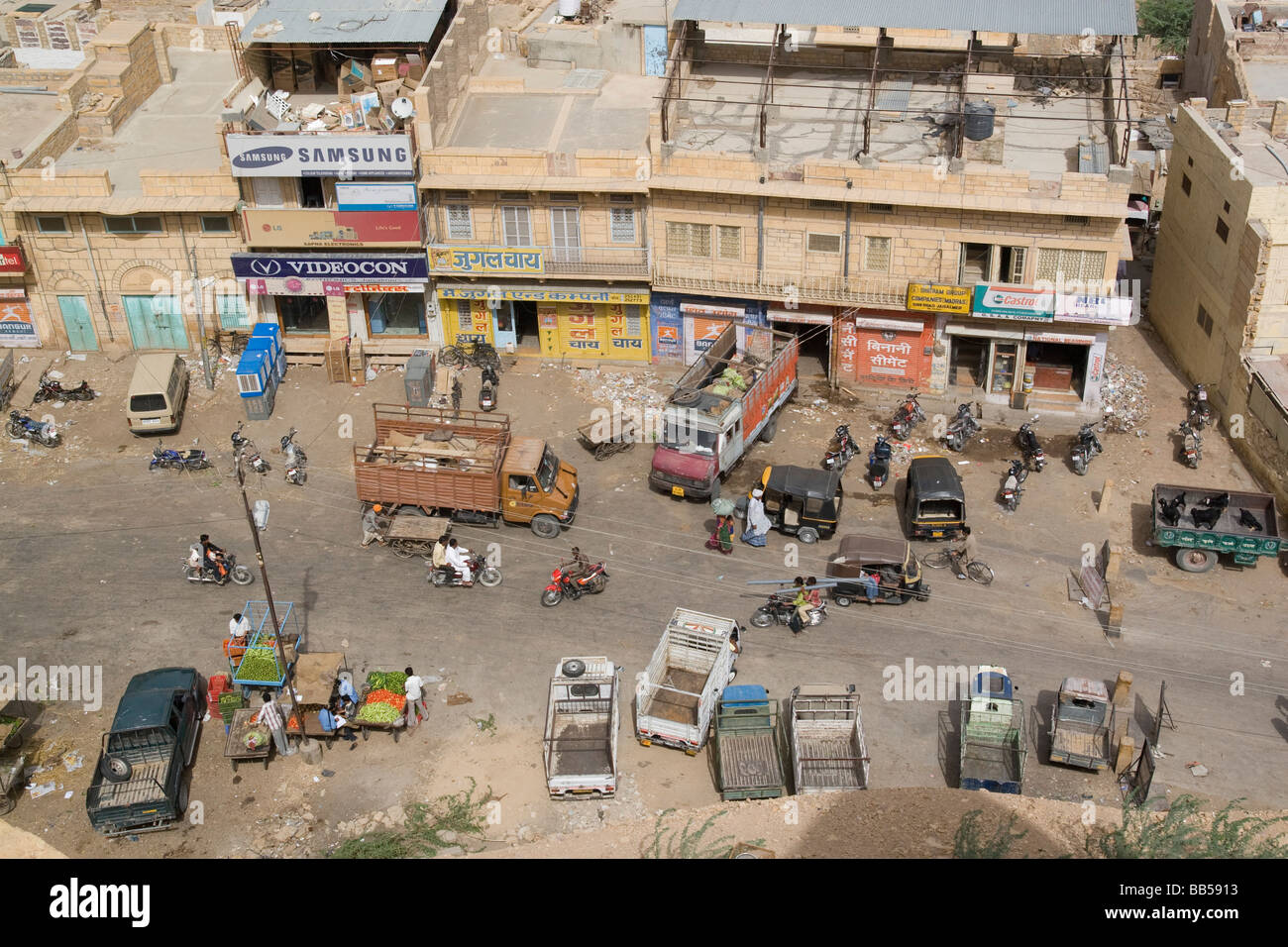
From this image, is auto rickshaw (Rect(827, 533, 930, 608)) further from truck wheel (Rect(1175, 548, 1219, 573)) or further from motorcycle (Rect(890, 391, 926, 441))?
motorcycle (Rect(890, 391, 926, 441))

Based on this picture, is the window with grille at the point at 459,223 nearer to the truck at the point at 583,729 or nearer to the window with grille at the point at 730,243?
the window with grille at the point at 730,243

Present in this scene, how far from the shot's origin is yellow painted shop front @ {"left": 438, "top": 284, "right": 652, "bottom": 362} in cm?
4025

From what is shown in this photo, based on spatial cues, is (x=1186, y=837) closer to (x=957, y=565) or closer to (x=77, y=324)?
(x=957, y=565)

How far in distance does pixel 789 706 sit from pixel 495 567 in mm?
9562

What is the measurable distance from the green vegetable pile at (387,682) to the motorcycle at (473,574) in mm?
4331

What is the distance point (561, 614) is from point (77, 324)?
2289cm

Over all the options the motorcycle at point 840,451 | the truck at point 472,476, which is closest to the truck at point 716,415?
the motorcycle at point 840,451

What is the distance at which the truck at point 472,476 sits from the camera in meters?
32.8

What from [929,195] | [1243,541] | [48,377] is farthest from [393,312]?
[1243,541]

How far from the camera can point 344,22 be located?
4172cm

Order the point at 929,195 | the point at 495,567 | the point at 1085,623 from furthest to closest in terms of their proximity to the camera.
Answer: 1. the point at 929,195
2. the point at 495,567
3. the point at 1085,623

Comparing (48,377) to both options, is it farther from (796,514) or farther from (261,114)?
(796,514)

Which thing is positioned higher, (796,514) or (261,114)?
(261,114)

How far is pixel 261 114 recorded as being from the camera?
4022cm
